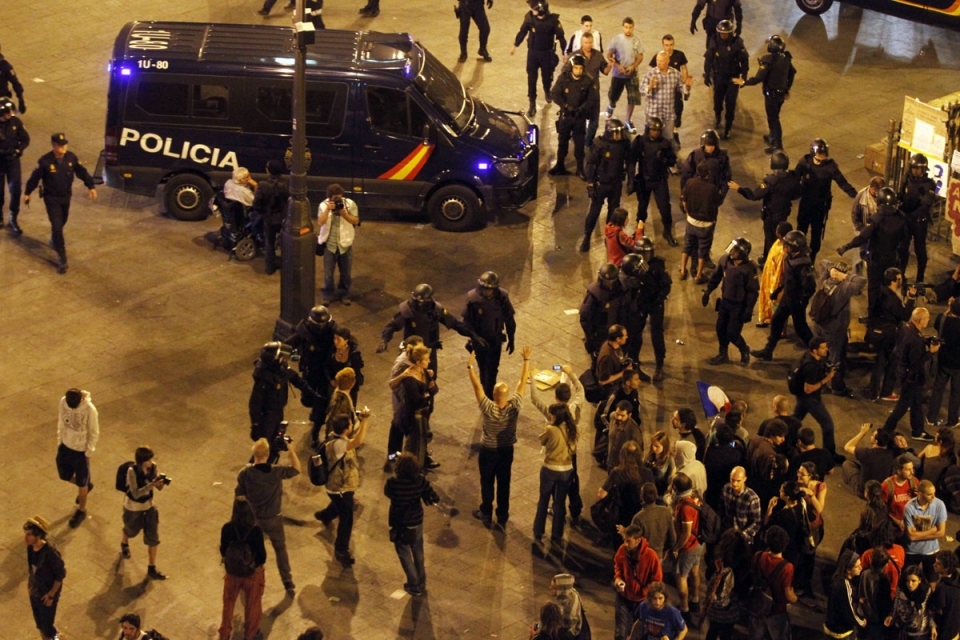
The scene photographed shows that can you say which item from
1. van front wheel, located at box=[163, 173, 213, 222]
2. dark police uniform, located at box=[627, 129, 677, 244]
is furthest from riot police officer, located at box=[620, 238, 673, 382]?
van front wheel, located at box=[163, 173, 213, 222]

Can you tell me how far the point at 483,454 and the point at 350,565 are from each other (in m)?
1.50

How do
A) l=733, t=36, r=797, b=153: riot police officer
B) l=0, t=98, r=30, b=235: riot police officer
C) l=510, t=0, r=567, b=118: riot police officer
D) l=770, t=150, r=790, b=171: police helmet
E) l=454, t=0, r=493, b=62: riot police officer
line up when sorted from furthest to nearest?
l=454, t=0, r=493, b=62: riot police officer < l=510, t=0, r=567, b=118: riot police officer < l=733, t=36, r=797, b=153: riot police officer < l=0, t=98, r=30, b=235: riot police officer < l=770, t=150, r=790, b=171: police helmet

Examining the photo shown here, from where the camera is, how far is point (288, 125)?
18328mm

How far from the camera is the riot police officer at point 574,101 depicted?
19.6 metres

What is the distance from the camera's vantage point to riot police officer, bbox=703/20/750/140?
67.8ft

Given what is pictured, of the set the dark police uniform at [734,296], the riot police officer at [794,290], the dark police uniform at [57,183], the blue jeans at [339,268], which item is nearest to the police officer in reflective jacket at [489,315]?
the dark police uniform at [734,296]

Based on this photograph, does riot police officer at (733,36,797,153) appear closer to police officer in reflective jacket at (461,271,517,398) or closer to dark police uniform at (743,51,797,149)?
dark police uniform at (743,51,797,149)

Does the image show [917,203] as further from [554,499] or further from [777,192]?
[554,499]

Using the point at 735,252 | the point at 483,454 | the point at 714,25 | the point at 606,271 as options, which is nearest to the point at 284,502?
the point at 483,454

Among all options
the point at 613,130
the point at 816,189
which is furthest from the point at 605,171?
the point at 816,189

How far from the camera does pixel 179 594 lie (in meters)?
12.4

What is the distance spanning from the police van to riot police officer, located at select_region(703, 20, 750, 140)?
371cm

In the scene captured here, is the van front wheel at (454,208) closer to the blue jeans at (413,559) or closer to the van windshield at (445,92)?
the van windshield at (445,92)

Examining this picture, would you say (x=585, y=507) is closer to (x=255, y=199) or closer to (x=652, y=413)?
(x=652, y=413)
